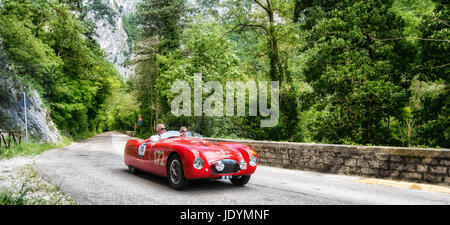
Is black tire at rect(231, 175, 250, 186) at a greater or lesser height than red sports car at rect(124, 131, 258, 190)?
lesser

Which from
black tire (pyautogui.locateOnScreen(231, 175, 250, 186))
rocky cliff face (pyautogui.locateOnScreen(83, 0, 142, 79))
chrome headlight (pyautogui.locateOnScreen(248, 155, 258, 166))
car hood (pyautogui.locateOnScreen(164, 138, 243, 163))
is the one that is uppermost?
rocky cliff face (pyautogui.locateOnScreen(83, 0, 142, 79))

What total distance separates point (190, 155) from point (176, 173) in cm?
59

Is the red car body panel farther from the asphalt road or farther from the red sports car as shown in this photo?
the asphalt road

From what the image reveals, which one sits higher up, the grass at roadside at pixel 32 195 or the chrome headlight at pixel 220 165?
the chrome headlight at pixel 220 165

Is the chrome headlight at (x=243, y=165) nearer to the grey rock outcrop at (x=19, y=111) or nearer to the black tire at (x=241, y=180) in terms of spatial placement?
the black tire at (x=241, y=180)

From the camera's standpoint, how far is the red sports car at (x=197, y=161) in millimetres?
5391

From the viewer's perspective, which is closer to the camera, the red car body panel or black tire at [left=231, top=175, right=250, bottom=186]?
the red car body panel

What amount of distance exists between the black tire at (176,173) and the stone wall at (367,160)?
4.79m

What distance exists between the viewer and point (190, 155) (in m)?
5.39

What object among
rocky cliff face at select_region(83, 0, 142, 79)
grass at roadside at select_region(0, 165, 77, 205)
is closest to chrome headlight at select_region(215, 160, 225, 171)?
grass at roadside at select_region(0, 165, 77, 205)

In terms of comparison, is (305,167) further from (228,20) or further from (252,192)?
(228,20)
